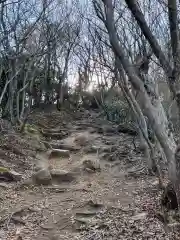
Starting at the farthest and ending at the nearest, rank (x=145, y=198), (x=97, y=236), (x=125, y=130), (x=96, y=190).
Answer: (x=125, y=130) < (x=96, y=190) < (x=145, y=198) < (x=97, y=236)

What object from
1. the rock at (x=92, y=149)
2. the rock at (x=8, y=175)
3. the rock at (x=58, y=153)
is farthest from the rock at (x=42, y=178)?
the rock at (x=92, y=149)

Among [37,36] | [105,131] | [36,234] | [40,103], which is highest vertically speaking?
[37,36]

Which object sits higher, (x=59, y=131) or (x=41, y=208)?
(x=59, y=131)

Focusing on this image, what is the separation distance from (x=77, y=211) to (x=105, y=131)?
964cm

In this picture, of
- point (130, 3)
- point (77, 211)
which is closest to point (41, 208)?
point (77, 211)

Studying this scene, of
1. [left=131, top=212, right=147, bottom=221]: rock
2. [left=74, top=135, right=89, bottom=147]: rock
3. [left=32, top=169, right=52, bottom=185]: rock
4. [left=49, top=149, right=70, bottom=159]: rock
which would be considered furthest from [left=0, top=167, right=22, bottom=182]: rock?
[left=74, top=135, right=89, bottom=147]: rock

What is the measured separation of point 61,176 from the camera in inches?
365

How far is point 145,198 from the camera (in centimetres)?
731

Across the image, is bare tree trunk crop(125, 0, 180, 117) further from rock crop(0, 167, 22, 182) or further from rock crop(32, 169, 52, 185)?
rock crop(0, 167, 22, 182)

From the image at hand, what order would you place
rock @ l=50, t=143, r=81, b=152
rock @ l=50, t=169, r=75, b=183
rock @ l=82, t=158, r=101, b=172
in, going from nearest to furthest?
rock @ l=50, t=169, r=75, b=183, rock @ l=82, t=158, r=101, b=172, rock @ l=50, t=143, r=81, b=152

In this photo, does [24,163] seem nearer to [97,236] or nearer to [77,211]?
[77,211]

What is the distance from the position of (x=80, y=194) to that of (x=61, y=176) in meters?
1.33

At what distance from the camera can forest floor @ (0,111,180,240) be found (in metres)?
5.74

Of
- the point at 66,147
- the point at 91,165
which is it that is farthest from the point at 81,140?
the point at 91,165
